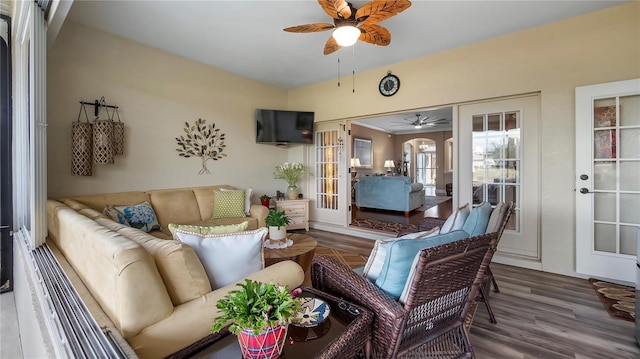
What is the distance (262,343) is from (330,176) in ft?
14.3

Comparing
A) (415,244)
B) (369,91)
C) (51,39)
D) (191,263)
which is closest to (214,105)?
(51,39)

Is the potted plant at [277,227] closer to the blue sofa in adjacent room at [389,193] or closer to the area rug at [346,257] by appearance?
the area rug at [346,257]

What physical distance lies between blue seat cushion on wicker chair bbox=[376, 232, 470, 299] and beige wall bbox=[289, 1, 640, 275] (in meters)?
2.55

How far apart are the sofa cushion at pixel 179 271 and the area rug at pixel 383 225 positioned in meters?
3.80

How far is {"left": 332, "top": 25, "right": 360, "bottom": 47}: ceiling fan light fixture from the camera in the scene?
2373 mm

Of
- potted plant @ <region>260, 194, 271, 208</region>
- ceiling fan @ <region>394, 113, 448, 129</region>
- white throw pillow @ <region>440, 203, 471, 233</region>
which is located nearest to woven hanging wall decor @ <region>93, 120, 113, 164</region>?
potted plant @ <region>260, 194, 271, 208</region>

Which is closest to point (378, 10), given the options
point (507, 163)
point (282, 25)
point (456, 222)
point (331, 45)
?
point (331, 45)

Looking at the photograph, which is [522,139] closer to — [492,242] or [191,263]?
[492,242]

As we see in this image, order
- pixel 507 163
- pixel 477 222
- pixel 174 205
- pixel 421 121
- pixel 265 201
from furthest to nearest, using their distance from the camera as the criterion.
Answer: pixel 421 121
pixel 265 201
pixel 174 205
pixel 507 163
pixel 477 222

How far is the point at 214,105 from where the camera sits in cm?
422

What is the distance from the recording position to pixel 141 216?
9.49ft

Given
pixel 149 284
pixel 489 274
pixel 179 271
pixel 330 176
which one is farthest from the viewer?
pixel 330 176

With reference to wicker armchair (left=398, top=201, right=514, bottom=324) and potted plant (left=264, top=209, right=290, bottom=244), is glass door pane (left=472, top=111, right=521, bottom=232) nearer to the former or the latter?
wicker armchair (left=398, top=201, right=514, bottom=324)

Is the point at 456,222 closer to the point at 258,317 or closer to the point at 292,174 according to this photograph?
the point at 258,317
